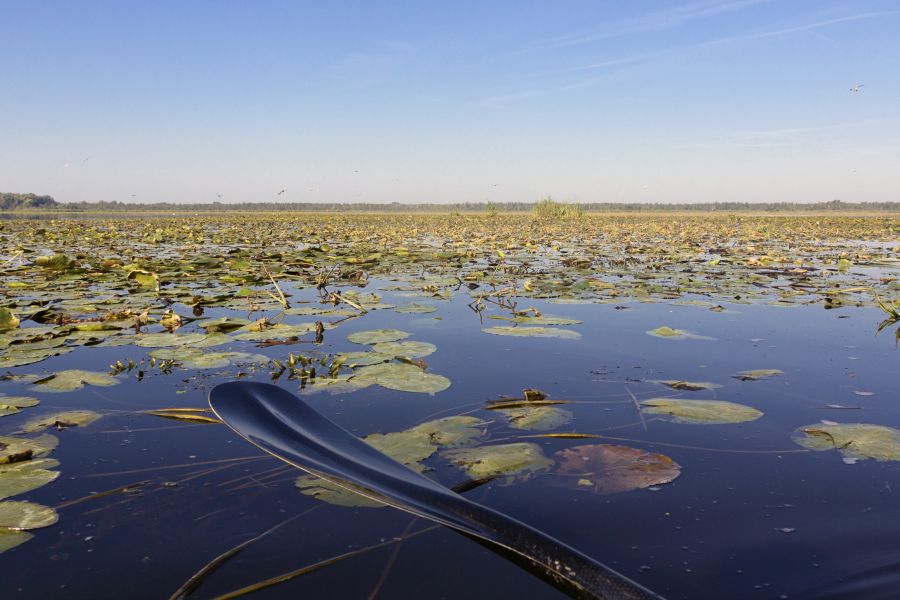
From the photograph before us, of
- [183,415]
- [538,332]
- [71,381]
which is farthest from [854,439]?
[71,381]

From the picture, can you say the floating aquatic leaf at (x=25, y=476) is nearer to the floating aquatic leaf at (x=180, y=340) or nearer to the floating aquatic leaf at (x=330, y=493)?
the floating aquatic leaf at (x=330, y=493)

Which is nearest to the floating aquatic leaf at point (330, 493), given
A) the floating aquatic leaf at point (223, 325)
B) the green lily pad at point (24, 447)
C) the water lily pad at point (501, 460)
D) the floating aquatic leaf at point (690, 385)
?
the water lily pad at point (501, 460)

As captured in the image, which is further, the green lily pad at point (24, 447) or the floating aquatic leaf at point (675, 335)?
the floating aquatic leaf at point (675, 335)

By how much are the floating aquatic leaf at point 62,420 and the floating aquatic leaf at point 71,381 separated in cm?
39

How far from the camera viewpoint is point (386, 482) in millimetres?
1609

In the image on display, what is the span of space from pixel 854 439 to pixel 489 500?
137cm

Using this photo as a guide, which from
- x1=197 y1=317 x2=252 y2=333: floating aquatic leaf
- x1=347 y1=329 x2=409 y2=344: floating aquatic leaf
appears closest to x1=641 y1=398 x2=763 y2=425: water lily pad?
x1=347 y1=329 x2=409 y2=344: floating aquatic leaf

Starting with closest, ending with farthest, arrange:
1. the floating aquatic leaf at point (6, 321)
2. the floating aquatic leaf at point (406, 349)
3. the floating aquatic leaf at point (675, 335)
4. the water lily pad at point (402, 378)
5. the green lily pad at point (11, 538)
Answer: the green lily pad at point (11, 538) → the water lily pad at point (402, 378) → the floating aquatic leaf at point (406, 349) → the floating aquatic leaf at point (6, 321) → the floating aquatic leaf at point (675, 335)

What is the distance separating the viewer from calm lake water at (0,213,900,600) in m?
1.31

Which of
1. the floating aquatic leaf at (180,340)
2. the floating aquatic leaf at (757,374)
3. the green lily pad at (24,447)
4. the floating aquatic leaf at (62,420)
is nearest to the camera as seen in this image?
the green lily pad at (24,447)

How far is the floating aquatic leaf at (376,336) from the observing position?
12.0 feet

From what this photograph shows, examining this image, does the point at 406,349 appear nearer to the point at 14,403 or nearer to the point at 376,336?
the point at 376,336

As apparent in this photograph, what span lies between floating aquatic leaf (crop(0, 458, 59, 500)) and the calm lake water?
0.09ft

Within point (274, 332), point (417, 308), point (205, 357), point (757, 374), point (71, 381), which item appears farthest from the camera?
point (417, 308)
